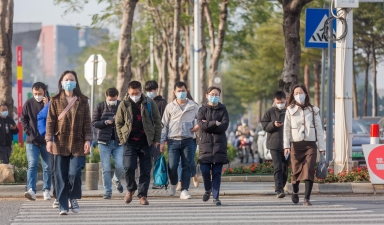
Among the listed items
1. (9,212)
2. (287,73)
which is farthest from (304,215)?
(287,73)

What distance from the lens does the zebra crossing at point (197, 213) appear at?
1242cm

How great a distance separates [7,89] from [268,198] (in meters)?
10.2

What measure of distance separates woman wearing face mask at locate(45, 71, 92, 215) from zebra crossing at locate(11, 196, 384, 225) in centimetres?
54

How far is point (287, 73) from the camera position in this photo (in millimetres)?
21922

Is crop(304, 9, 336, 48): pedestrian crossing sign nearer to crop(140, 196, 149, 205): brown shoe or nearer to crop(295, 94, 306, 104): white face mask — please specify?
crop(295, 94, 306, 104): white face mask

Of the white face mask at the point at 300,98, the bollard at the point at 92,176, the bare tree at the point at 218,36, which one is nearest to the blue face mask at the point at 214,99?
the white face mask at the point at 300,98

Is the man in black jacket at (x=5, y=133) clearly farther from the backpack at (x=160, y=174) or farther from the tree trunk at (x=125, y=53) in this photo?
the backpack at (x=160, y=174)

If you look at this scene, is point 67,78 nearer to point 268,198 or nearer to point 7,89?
point 268,198

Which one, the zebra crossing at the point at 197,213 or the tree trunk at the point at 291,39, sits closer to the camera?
the zebra crossing at the point at 197,213

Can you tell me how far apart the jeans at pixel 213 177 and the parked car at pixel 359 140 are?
9754 millimetres

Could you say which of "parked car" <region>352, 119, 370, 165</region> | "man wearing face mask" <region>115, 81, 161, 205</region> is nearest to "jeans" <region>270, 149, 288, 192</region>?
"man wearing face mask" <region>115, 81, 161, 205</region>

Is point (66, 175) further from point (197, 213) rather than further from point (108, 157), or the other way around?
point (108, 157)

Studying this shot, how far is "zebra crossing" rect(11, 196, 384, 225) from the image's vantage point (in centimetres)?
1242

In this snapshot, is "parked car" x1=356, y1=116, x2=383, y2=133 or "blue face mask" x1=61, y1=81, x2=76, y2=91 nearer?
"blue face mask" x1=61, y1=81, x2=76, y2=91
